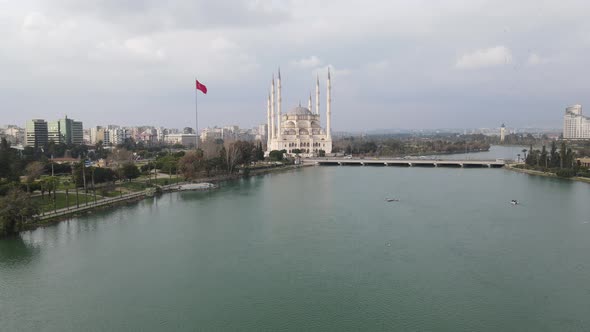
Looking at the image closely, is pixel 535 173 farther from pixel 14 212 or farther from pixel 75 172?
pixel 14 212

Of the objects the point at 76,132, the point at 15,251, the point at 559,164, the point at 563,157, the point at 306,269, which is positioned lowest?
the point at 306,269

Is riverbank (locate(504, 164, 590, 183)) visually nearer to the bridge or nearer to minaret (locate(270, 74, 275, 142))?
the bridge

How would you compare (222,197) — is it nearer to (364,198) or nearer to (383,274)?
(364,198)

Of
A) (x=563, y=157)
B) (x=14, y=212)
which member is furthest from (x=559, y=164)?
(x=14, y=212)

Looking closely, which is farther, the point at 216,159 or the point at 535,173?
the point at 535,173

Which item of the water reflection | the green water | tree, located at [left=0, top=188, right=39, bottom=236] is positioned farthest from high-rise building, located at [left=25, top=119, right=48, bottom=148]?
the water reflection

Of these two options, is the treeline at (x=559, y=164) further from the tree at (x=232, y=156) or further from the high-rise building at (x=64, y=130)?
the high-rise building at (x=64, y=130)
